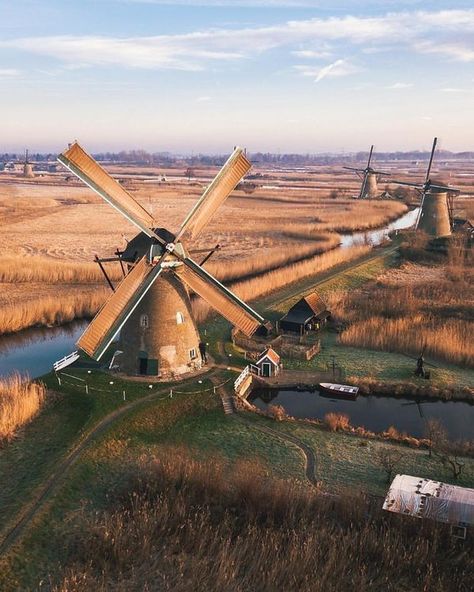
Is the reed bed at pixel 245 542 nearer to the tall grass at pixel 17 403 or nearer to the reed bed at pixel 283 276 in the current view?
the tall grass at pixel 17 403

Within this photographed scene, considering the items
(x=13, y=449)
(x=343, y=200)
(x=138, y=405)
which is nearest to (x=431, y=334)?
(x=138, y=405)

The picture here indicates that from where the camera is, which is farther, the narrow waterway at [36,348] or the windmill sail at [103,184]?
the narrow waterway at [36,348]

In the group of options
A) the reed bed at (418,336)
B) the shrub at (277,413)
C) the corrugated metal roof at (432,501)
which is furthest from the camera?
the reed bed at (418,336)

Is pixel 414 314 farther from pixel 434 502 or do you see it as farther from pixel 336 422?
pixel 434 502

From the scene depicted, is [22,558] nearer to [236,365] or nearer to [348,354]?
[236,365]

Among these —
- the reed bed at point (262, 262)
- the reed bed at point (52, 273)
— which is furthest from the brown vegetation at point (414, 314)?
the reed bed at point (52, 273)

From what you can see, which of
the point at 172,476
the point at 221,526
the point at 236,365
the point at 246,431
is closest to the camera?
the point at 221,526

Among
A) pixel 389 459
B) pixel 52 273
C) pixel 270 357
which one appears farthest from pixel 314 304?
pixel 52 273
